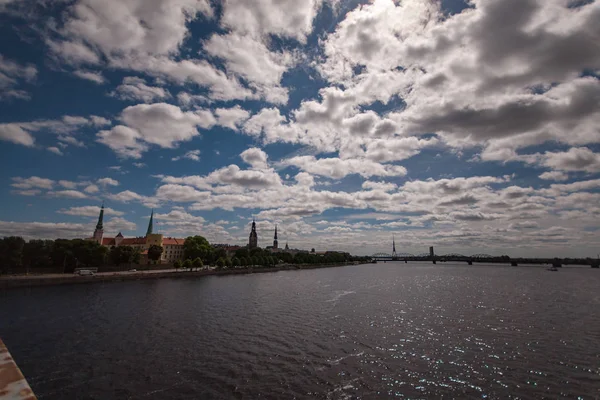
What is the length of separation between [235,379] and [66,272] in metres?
93.0

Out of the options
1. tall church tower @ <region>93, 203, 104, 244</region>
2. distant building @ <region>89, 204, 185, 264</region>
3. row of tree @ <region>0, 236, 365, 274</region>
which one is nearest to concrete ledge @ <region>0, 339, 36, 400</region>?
row of tree @ <region>0, 236, 365, 274</region>

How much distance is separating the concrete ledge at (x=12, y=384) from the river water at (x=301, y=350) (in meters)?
13.7

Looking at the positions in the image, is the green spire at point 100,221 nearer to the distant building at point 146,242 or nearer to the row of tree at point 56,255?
the distant building at point 146,242

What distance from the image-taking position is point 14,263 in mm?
76500

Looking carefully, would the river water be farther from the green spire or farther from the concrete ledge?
the green spire

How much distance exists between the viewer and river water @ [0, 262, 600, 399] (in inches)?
728

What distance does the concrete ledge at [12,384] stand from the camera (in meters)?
4.88

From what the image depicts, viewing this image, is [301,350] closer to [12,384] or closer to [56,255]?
[12,384]

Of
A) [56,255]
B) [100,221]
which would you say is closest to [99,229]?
[100,221]

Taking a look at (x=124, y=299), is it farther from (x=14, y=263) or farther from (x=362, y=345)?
(x=14, y=263)

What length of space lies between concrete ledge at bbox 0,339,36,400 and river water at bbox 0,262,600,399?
1369 cm

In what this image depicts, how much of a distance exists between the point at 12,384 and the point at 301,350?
73.8 ft

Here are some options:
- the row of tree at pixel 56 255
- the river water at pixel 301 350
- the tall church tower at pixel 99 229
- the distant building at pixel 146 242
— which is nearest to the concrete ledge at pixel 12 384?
the river water at pixel 301 350

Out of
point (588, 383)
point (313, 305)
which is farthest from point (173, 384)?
point (313, 305)
